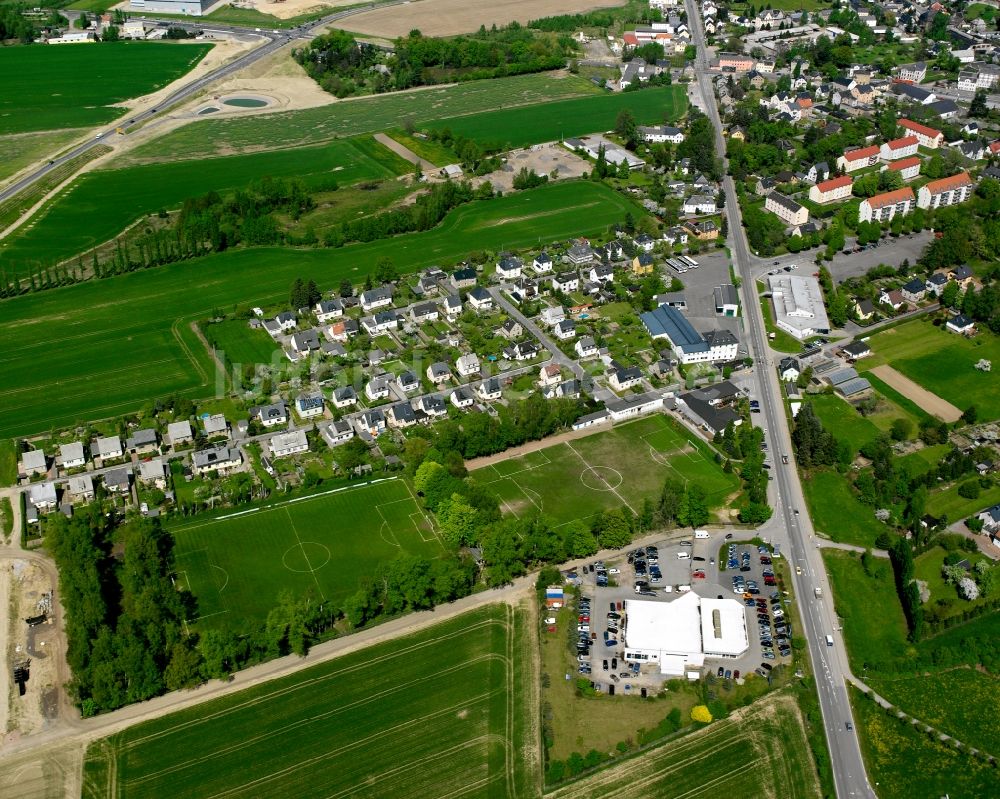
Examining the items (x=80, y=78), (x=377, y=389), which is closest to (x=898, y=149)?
(x=377, y=389)

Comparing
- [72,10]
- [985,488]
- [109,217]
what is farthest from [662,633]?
[72,10]

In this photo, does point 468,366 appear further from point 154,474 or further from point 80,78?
point 80,78

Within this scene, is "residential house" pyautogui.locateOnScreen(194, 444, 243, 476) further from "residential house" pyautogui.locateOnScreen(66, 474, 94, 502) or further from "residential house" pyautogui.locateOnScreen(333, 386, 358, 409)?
"residential house" pyautogui.locateOnScreen(333, 386, 358, 409)

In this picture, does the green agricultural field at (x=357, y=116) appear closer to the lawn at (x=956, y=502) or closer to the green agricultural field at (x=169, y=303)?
the green agricultural field at (x=169, y=303)

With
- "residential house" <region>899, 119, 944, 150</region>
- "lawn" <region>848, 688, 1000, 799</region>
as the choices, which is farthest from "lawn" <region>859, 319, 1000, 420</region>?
"residential house" <region>899, 119, 944, 150</region>

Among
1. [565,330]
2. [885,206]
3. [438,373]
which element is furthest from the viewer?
[885,206]

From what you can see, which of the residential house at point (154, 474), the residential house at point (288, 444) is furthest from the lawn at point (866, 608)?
the residential house at point (154, 474)
